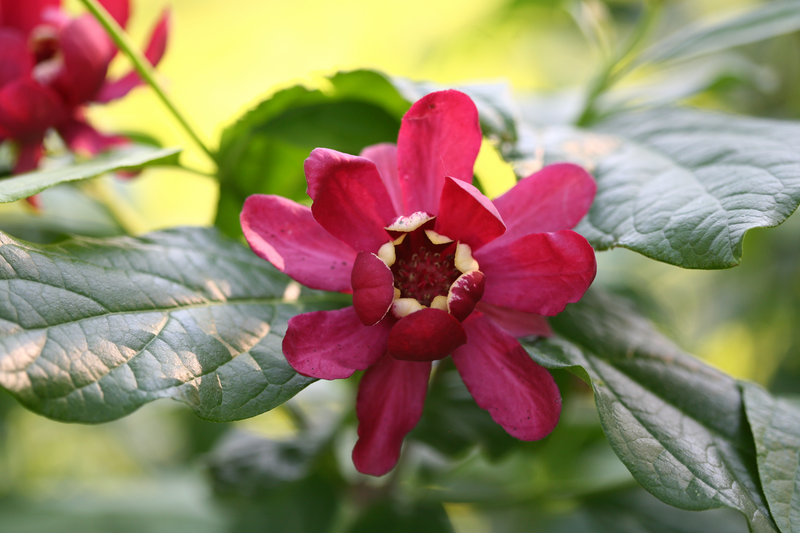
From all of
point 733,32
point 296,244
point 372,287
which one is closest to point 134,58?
point 296,244

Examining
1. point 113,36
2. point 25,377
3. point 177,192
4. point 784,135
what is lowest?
point 177,192

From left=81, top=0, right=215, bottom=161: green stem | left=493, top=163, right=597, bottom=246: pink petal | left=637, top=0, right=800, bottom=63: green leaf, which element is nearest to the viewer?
left=493, top=163, right=597, bottom=246: pink petal

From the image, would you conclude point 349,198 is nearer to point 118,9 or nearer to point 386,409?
point 386,409

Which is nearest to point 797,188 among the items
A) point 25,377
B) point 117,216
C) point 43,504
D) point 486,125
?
point 486,125

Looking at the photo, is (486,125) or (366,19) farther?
(366,19)

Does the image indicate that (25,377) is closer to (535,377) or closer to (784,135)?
(535,377)

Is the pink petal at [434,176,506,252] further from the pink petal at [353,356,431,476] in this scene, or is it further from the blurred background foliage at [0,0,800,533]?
the blurred background foliage at [0,0,800,533]

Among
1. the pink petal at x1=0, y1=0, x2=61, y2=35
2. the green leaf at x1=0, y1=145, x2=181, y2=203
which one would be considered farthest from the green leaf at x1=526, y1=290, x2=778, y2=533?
the pink petal at x1=0, y1=0, x2=61, y2=35
